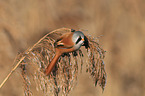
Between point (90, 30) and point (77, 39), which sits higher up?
point (77, 39)

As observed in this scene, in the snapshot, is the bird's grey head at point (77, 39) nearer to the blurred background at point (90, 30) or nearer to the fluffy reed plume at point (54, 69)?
the fluffy reed plume at point (54, 69)

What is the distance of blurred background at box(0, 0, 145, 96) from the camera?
1058 mm

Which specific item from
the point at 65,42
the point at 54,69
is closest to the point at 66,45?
the point at 65,42

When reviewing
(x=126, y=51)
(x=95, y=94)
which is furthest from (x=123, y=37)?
(x=95, y=94)

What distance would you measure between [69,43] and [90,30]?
574mm

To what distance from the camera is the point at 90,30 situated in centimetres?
121

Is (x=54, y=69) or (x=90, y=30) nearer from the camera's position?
(x=54, y=69)

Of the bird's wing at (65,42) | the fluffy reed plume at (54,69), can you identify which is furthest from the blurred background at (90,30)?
the bird's wing at (65,42)

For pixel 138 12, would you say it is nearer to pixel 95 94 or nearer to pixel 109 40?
pixel 109 40

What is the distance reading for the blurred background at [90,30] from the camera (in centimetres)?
106

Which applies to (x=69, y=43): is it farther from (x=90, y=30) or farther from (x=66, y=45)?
(x=90, y=30)

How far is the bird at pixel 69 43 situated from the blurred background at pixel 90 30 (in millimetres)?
434

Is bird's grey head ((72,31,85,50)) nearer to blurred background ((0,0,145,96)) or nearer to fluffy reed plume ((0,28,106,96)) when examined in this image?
fluffy reed plume ((0,28,106,96))

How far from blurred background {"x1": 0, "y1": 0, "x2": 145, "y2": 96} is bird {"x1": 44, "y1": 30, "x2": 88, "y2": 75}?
434 mm
